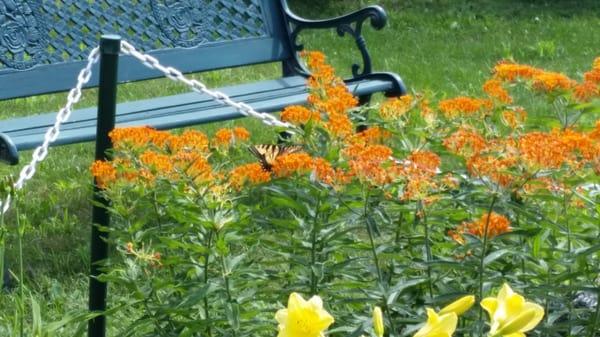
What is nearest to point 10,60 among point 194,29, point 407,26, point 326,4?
point 194,29

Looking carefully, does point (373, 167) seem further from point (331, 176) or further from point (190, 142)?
point (190, 142)

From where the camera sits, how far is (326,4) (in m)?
10.9

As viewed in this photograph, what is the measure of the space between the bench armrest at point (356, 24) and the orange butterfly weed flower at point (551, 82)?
248 centimetres

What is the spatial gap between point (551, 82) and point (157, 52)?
287 cm

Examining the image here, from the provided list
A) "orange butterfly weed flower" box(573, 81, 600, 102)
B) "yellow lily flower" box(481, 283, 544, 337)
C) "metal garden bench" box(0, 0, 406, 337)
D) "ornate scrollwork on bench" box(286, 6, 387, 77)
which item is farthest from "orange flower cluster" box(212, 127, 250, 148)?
"ornate scrollwork on bench" box(286, 6, 387, 77)

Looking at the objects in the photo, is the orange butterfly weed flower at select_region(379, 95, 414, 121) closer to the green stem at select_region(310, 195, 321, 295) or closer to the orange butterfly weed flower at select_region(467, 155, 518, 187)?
the green stem at select_region(310, 195, 321, 295)

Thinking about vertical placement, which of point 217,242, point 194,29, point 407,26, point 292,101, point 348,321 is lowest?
point 348,321

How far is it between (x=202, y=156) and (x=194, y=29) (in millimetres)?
3129

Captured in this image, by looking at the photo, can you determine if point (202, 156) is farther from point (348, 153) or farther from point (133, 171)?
point (348, 153)

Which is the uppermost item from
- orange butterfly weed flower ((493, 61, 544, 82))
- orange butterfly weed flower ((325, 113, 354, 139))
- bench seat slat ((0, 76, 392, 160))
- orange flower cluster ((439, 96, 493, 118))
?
bench seat slat ((0, 76, 392, 160))

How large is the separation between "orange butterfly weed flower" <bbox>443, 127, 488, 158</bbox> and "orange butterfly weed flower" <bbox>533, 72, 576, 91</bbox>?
375mm

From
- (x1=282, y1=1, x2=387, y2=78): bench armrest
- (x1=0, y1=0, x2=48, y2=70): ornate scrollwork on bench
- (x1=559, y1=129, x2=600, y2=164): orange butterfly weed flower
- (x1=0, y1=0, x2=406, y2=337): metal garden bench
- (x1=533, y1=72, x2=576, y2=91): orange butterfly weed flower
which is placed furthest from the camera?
(x1=282, y1=1, x2=387, y2=78): bench armrest

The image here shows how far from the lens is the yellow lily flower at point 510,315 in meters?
1.17

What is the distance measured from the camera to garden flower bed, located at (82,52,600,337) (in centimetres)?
211
